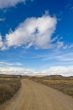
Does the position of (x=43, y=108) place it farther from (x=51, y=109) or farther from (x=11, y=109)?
(x=11, y=109)

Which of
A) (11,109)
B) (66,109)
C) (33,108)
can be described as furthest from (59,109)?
(11,109)

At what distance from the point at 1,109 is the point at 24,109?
5.93ft

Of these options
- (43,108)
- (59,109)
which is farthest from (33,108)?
(59,109)

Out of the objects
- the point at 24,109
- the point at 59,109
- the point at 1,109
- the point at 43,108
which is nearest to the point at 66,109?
the point at 59,109

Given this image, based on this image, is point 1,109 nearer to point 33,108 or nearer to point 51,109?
point 33,108

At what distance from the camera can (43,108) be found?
19953mm

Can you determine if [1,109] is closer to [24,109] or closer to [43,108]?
[24,109]

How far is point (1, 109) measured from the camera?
19.2m

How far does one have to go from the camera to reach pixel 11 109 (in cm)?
1911

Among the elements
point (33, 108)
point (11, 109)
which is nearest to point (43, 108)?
point (33, 108)

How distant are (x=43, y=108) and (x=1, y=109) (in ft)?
11.1

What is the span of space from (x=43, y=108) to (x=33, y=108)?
81cm

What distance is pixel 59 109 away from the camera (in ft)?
63.5

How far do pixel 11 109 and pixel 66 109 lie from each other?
14.2 feet
